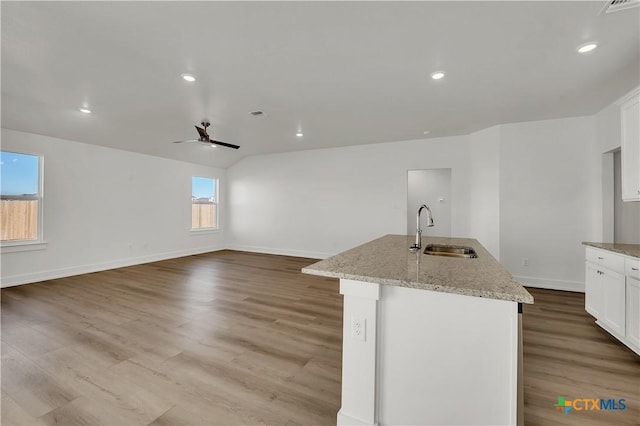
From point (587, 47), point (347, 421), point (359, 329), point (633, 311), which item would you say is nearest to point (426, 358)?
point (359, 329)

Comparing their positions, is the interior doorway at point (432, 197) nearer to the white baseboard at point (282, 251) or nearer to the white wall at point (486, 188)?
the white wall at point (486, 188)

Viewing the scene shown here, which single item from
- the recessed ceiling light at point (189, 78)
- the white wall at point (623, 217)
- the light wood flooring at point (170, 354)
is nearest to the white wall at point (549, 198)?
the white wall at point (623, 217)

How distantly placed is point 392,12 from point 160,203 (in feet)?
21.2

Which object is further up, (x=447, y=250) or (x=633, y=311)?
(x=447, y=250)

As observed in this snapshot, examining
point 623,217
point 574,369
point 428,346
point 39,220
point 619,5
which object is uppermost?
point 619,5

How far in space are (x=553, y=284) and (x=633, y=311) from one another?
7.34 feet

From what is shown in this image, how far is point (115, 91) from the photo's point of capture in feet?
11.1

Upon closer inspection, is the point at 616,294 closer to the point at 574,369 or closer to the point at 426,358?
the point at 574,369

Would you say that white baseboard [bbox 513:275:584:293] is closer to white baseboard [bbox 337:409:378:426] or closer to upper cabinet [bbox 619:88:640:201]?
upper cabinet [bbox 619:88:640:201]

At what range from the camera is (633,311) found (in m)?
2.37

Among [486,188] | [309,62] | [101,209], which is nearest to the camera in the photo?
[309,62]

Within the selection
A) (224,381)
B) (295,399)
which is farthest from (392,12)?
(224,381)

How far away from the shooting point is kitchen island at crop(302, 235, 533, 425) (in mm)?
1297

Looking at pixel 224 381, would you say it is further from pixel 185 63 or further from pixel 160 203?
pixel 160 203
